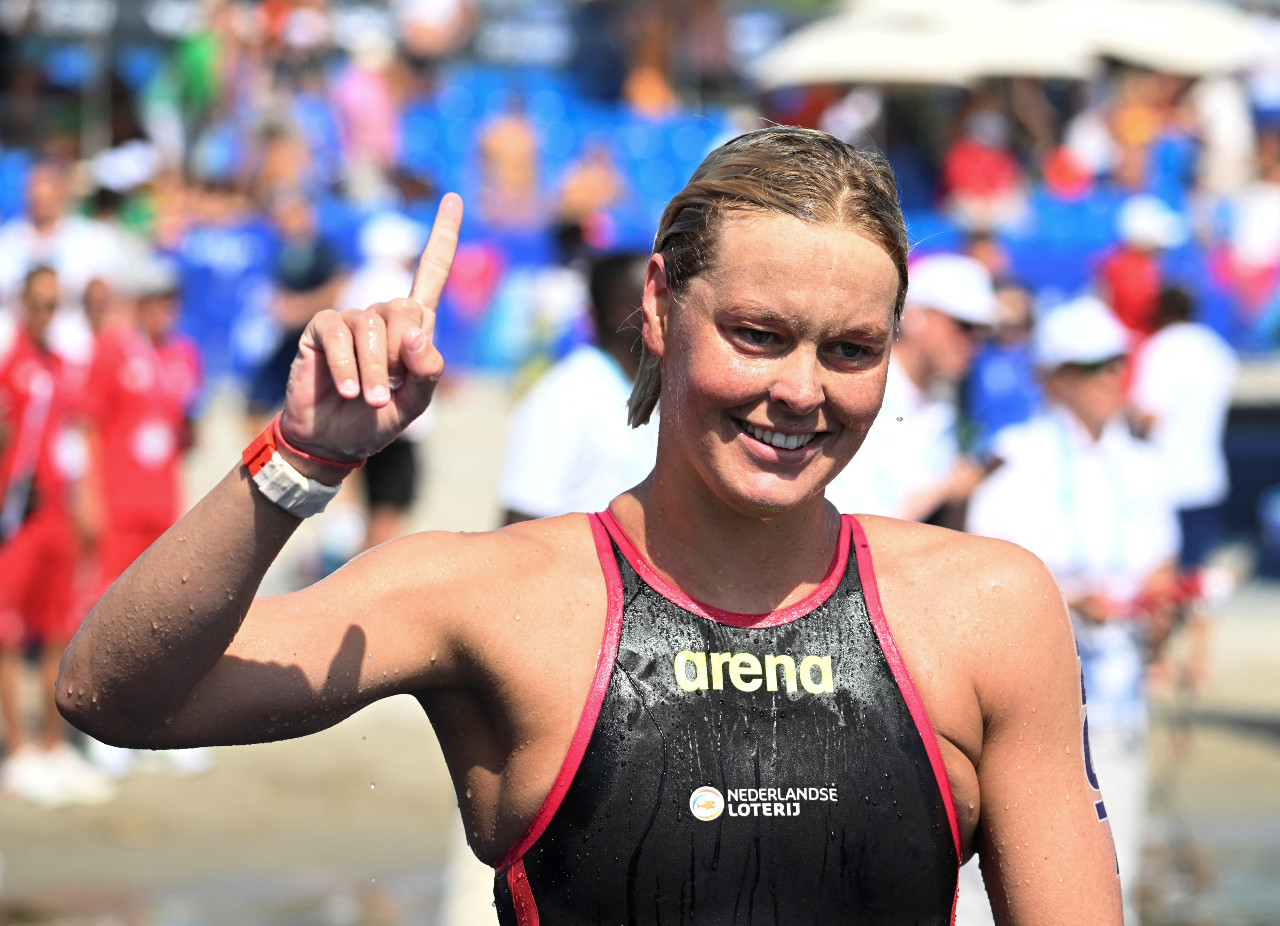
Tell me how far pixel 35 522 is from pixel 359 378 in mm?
6379

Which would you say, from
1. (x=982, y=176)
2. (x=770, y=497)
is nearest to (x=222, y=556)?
(x=770, y=497)

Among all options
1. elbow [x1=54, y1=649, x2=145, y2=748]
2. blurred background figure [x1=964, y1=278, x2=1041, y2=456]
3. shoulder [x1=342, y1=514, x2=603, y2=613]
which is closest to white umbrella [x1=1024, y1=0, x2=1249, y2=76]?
blurred background figure [x1=964, y1=278, x2=1041, y2=456]

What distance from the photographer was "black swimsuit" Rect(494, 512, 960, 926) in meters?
2.14

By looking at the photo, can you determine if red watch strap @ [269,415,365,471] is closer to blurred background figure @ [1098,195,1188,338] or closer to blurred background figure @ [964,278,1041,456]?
blurred background figure @ [964,278,1041,456]

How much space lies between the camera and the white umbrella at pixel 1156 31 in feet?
48.4

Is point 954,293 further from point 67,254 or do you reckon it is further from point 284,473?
point 67,254

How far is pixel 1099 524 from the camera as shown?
5453 millimetres

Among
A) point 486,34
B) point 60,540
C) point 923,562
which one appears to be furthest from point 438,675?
point 486,34

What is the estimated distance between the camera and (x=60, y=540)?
781 centimetres

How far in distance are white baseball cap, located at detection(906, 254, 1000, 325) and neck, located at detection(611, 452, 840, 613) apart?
135 inches

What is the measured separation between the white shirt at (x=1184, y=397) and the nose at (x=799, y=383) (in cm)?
756

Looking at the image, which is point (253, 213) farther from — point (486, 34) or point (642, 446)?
point (642, 446)

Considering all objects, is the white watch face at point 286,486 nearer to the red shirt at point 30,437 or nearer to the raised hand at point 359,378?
the raised hand at point 359,378

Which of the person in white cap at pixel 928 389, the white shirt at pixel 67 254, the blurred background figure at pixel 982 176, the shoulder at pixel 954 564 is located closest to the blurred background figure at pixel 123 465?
the white shirt at pixel 67 254
